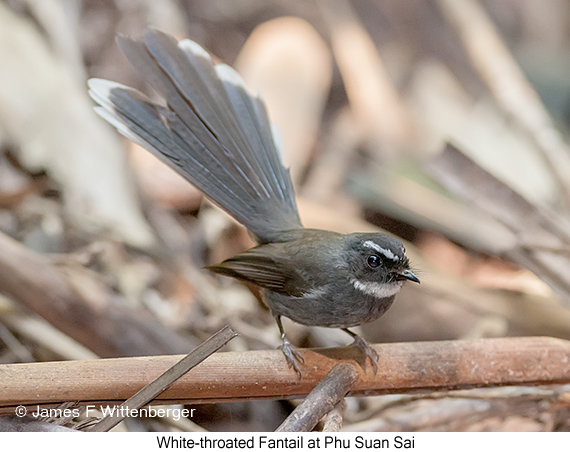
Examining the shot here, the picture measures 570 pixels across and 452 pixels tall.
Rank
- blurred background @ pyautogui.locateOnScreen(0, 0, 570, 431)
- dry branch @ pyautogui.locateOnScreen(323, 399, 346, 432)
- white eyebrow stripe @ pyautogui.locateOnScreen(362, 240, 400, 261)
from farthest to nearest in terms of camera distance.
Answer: blurred background @ pyautogui.locateOnScreen(0, 0, 570, 431), white eyebrow stripe @ pyautogui.locateOnScreen(362, 240, 400, 261), dry branch @ pyautogui.locateOnScreen(323, 399, 346, 432)

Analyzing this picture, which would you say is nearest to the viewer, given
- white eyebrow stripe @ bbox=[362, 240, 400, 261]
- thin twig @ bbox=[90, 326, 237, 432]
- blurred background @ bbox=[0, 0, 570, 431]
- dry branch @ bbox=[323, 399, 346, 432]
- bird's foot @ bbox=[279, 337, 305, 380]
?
thin twig @ bbox=[90, 326, 237, 432]

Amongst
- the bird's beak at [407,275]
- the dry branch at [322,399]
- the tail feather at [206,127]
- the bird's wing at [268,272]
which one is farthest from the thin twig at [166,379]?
the tail feather at [206,127]

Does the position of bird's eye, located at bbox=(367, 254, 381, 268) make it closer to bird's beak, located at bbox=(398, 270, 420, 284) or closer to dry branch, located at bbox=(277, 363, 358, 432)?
bird's beak, located at bbox=(398, 270, 420, 284)

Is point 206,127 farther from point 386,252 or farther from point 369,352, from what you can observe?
point 369,352

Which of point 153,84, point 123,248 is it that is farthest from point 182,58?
point 123,248

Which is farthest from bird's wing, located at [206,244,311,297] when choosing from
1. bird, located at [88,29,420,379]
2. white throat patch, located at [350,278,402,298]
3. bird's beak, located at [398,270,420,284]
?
bird's beak, located at [398,270,420,284]

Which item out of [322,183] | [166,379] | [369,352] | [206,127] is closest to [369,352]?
[369,352]
